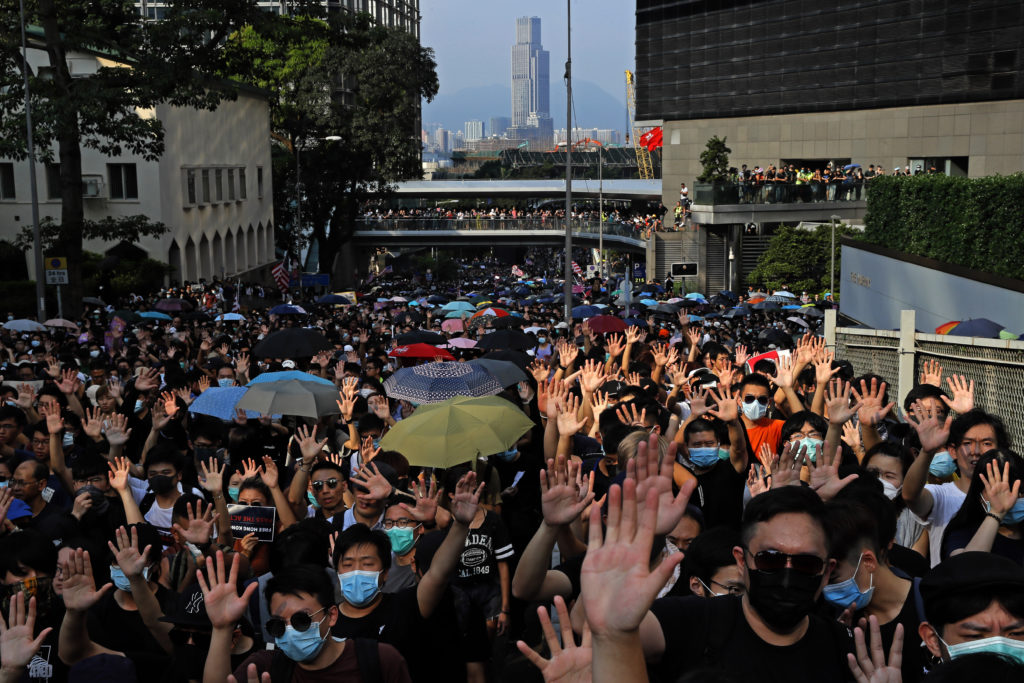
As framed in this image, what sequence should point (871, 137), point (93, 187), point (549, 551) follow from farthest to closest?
point (871, 137) < point (93, 187) < point (549, 551)

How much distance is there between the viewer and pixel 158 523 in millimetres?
6836

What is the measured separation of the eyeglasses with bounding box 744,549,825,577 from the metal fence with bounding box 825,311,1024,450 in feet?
25.1

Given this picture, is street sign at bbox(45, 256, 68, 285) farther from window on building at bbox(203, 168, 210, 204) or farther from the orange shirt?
window on building at bbox(203, 168, 210, 204)

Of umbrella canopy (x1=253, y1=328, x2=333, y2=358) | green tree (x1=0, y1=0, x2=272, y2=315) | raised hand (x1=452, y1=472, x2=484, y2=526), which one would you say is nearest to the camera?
raised hand (x1=452, y1=472, x2=484, y2=526)

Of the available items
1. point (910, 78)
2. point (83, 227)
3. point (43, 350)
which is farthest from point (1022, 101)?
point (43, 350)

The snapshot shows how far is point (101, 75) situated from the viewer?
90.2ft

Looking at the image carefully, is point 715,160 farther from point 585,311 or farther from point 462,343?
point 462,343

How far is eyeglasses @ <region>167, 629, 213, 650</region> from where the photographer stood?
495 centimetres

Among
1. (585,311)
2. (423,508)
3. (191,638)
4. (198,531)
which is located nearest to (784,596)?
(423,508)

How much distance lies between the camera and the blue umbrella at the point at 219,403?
1008 centimetres

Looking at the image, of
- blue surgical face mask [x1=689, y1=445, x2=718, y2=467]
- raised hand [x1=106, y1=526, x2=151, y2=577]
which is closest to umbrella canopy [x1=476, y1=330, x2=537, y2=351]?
blue surgical face mask [x1=689, y1=445, x2=718, y2=467]

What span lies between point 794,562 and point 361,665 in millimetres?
1650

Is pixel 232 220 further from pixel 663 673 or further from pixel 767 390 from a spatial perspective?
pixel 663 673

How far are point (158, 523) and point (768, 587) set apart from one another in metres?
4.27
